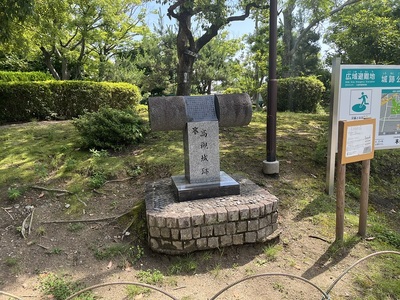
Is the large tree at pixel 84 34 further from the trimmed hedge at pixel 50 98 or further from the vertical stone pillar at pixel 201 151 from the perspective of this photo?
the vertical stone pillar at pixel 201 151

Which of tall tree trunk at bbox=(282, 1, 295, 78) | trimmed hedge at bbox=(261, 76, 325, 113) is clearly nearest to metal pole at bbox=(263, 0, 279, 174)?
trimmed hedge at bbox=(261, 76, 325, 113)

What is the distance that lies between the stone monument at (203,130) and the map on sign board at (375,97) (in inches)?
48.7

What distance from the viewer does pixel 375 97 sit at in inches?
148

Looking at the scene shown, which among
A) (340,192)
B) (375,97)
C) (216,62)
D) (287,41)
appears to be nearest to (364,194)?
(340,192)

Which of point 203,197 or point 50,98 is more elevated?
point 50,98

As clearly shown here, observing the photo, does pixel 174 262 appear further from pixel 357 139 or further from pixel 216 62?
pixel 216 62

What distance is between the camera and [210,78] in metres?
20.8

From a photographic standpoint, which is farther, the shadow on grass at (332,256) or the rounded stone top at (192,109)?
the rounded stone top at (192,109)

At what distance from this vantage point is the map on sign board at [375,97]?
3607 millimetres

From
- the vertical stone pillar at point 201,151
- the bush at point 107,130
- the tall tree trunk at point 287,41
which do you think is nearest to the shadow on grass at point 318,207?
the vertical stone pillar at point 201,151

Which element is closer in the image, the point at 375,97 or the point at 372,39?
the point at 375,97

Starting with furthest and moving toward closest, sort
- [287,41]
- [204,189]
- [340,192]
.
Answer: [287,41], [204,189], [340,192]

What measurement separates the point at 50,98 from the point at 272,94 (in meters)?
6.67

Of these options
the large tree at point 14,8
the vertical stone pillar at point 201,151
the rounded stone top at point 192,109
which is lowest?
the vertical stone pillar at point 201,151
